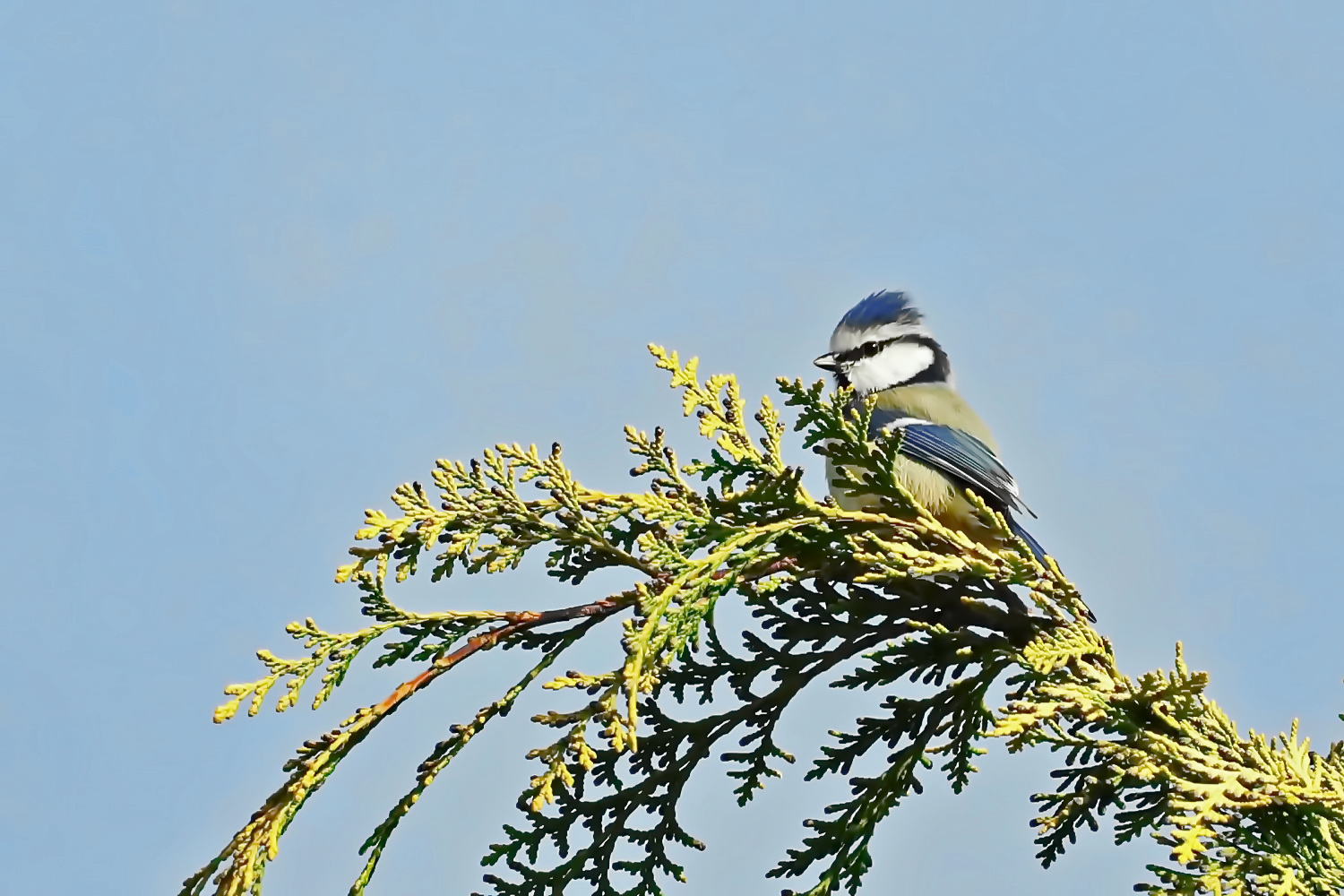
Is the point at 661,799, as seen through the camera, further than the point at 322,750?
Yes

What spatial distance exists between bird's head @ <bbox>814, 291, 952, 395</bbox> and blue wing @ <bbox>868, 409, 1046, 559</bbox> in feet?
3.50

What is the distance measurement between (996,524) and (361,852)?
5.16 feet

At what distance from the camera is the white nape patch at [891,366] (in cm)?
555

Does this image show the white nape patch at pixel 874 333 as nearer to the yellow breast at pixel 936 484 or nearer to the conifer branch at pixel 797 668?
the yellow breast at pixel 936 484

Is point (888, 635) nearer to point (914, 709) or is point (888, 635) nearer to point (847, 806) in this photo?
point (914, 709)

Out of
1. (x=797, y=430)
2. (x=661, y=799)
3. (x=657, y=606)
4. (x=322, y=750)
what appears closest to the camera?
(x=657, y=606)

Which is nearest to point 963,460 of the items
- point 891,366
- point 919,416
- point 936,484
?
point 936,484

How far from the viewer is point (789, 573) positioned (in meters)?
3.17

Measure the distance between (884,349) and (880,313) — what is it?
172mm

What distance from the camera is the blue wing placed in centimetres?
422

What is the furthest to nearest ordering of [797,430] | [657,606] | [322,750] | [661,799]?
1. [661,799]
2. [797,430]
3. [322,750]
4. [657,606]

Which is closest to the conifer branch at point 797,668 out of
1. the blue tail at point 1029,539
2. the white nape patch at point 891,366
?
the blue tail at point 1029,539

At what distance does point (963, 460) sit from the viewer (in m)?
4.30

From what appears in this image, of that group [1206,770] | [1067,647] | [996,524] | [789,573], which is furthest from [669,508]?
[1206,770]
